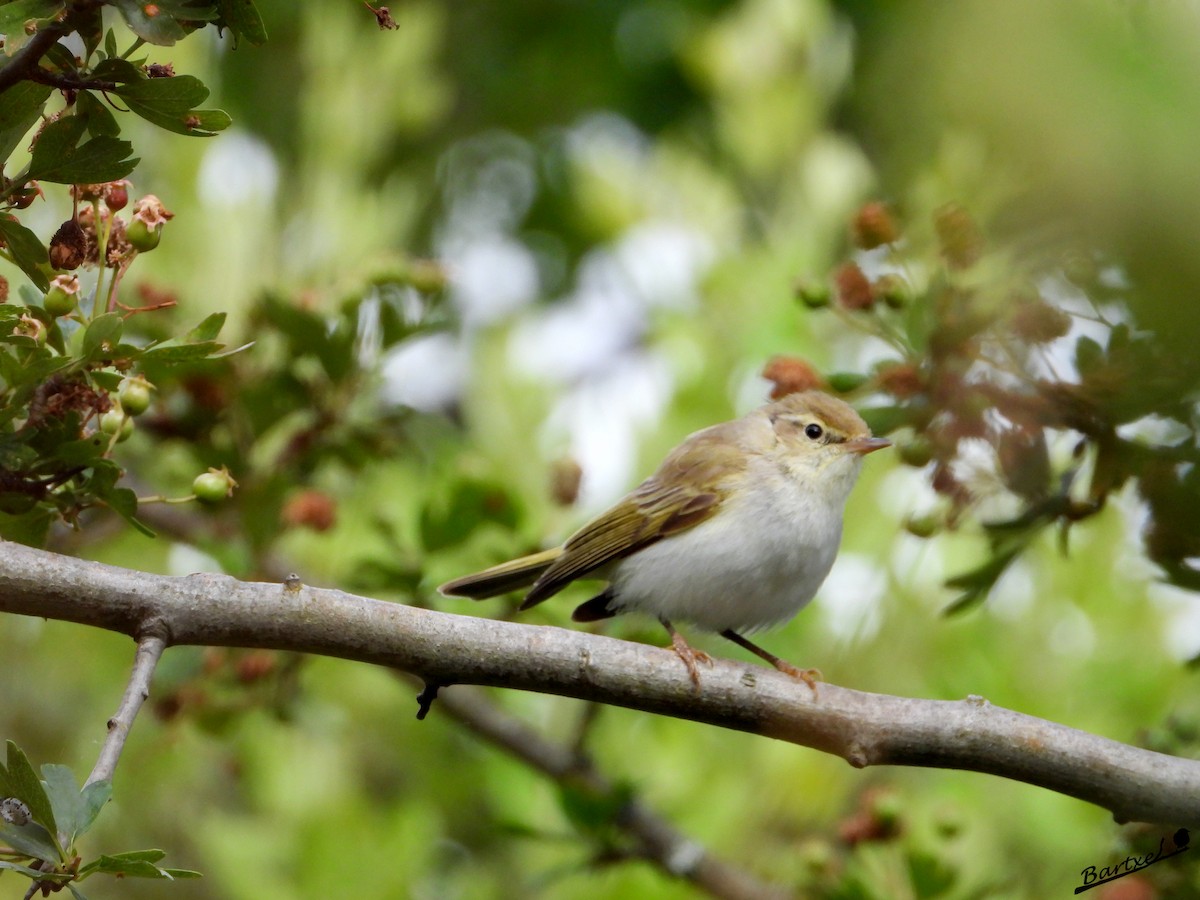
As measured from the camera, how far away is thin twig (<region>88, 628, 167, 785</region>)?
1.98 m

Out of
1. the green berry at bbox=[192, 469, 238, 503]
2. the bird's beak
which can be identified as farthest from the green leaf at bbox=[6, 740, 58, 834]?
the bird's beak

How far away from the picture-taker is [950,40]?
2494mm

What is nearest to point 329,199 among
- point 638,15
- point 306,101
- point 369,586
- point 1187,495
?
point 306,101

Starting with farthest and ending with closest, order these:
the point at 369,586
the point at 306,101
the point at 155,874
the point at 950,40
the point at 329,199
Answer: the point at 306,101 < the point at 329,199 < the point at 369,586 < the point at 950,40 < the point at 155,874

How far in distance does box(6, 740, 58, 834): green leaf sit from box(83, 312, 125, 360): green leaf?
2.22 feet

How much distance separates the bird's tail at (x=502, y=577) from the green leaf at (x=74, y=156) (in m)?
1.99

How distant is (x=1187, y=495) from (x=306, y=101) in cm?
396

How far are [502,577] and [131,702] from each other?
6.36 ft

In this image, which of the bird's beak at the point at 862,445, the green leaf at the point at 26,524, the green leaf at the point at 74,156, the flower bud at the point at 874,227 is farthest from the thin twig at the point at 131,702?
the bird's beak at the point at 862,445

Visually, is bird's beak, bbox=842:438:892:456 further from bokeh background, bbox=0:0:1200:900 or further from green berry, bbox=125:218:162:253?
green berry, bbox=125:218:162:253

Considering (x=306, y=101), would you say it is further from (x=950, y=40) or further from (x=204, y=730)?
(x=950, y=40)

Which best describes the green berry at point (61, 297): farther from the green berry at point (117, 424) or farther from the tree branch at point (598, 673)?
the tree branch at point (598, 673)

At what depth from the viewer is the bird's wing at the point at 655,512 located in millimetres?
3887

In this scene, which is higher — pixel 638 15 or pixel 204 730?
pixel 638 15
